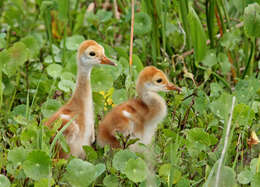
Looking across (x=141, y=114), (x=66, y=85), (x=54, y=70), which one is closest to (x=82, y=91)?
(x=141, y=114)

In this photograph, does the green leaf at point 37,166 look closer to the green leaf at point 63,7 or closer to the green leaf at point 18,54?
the green leaf at point 18,54

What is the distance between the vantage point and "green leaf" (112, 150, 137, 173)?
2525 millimetres

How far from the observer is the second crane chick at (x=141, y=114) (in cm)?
284

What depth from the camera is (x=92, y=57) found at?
288 centimetres

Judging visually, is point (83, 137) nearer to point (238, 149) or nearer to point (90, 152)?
point (90, 152)

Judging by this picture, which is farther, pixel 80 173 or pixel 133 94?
pixel 133 94

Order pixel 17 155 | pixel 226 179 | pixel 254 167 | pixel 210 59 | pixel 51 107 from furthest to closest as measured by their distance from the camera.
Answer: pixel 210 59 < pixel 51 107 < pixel 254 167 < pixel 17 155 < pixel 226 179

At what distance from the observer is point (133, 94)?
10.6ft

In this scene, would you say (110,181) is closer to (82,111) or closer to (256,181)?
(82,111)

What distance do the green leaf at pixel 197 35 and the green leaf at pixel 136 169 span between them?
1019mm

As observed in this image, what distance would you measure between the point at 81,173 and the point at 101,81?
2.93ft

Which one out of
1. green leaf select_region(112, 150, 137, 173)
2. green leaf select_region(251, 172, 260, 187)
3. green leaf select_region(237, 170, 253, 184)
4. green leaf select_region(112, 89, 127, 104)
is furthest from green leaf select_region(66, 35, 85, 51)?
green leaf select_region(251, 172, 260, 187)

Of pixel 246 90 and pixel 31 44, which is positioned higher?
pixel 31 44

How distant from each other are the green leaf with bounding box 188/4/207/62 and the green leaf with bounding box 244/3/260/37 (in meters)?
0.24
